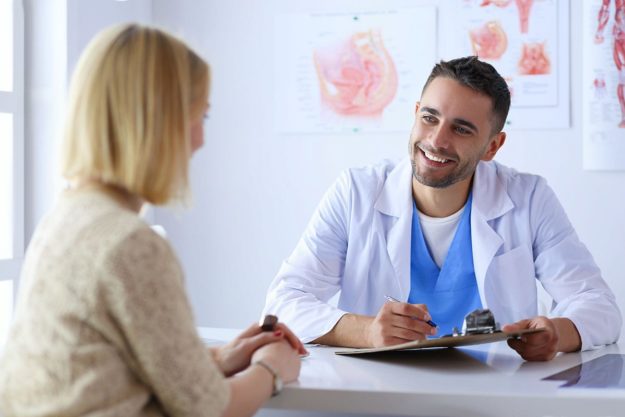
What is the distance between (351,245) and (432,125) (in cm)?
36

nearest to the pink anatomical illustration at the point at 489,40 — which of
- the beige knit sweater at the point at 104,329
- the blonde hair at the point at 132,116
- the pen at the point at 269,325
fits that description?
the pen at the point at 269,325

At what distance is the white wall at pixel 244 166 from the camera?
11.5 feet

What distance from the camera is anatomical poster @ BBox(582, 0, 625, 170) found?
123 inches

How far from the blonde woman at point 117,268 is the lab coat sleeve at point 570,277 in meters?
1.01

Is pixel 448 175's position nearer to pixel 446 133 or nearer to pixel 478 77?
pixel 446 133

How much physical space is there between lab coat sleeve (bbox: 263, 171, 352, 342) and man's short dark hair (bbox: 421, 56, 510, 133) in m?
0.37

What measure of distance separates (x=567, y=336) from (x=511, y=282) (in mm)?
367

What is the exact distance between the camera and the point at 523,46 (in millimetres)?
3244

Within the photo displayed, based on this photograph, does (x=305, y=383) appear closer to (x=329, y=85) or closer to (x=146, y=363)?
(x=146, y=363)

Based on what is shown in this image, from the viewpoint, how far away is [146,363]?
1052mm

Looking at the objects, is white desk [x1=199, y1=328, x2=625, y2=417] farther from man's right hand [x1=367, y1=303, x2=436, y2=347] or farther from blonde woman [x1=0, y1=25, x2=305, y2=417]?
blonde woman [x1=0, y1=25, x2=305, y2=417]

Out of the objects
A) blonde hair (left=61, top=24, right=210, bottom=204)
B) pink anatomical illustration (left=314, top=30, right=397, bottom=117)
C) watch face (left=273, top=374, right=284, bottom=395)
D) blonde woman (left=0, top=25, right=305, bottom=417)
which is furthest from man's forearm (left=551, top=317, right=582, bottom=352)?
pink anatomical illustration (left=314, top=30, right=397, bottom=117)

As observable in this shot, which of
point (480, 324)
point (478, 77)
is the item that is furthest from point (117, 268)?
point (478, 77)

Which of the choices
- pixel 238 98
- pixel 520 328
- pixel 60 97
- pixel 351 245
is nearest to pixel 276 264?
pixel 238 98
